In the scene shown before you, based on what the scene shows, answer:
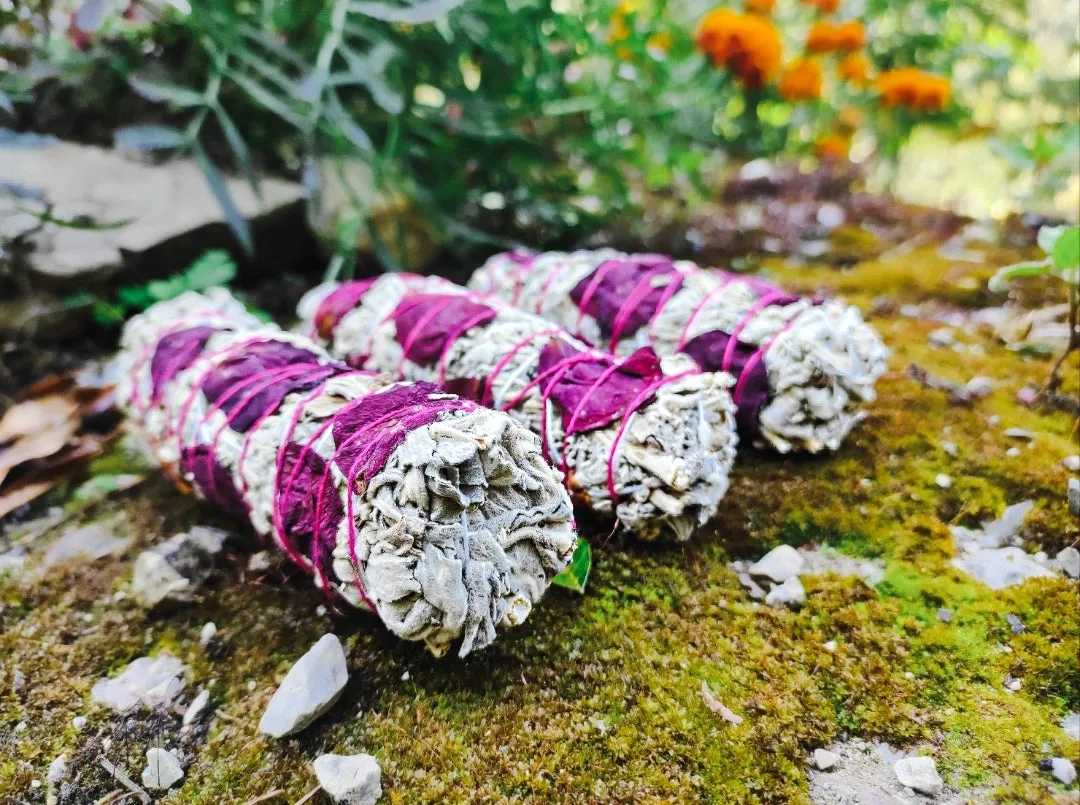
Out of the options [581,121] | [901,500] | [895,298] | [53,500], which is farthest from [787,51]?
[53,500]

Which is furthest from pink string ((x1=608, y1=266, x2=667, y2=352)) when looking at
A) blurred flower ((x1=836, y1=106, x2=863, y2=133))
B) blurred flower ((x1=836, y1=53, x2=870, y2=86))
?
blurred flower ((x1=836, y1=106, x2=863, y2=133))

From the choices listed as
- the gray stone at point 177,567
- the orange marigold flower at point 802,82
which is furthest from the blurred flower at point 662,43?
the gray stone at point 177,567

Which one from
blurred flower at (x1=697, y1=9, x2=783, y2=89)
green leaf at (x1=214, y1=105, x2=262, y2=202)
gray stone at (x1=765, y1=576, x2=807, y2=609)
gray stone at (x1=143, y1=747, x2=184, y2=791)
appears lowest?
gray stone at (x1=143, y1=747, x2=184, y2=791)

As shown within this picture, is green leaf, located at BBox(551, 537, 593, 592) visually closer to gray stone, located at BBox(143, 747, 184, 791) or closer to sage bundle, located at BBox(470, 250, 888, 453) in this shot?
sage bundle, located at BBox(470, 250, 888, 453)

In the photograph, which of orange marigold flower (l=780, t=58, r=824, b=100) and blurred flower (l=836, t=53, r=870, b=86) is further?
blurred flower (l=836, t=53, r=870, b=86)

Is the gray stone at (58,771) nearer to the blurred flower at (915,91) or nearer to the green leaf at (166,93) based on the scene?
the green leaf at (166,93)

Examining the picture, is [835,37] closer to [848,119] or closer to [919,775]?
[848,119]

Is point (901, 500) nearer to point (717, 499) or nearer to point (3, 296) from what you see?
point (717, 499)
